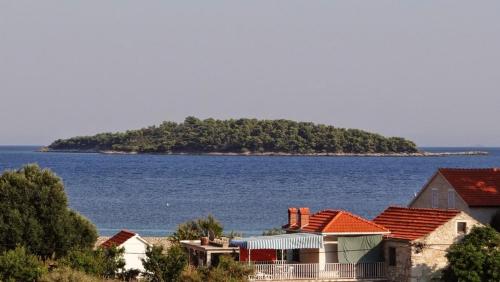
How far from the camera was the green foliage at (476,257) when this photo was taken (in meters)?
37.0

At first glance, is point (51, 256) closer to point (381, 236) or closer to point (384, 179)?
point (381, 236)

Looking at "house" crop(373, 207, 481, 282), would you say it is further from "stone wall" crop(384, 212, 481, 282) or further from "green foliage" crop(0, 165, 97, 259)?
"green foliage" crop(0, 165, 97, 259)

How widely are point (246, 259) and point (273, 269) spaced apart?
5.21ft

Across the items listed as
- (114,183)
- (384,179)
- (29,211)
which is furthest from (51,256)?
(384,179)

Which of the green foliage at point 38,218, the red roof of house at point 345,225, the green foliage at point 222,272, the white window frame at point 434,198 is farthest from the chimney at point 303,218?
the green foliage at point 38,218

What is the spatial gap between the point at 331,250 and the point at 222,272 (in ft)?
19.4

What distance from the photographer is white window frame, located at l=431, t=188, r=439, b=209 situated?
45.6m

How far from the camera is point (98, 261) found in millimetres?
37625

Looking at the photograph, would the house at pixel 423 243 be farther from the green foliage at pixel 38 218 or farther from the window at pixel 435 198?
the green foliage at pixel 38 218

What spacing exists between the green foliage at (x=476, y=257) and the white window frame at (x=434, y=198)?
6.06 metres

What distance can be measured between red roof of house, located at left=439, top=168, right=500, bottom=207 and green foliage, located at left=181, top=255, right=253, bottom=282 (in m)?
10.4

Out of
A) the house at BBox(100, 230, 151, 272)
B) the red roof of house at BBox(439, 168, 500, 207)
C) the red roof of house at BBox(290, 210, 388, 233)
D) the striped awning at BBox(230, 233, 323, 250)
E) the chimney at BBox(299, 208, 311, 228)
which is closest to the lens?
the striped awning at BBox(230, 233, 323, 250)

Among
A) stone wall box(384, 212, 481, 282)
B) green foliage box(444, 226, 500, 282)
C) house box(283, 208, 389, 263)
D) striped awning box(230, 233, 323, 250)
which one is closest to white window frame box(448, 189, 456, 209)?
stone wall box(384, 212, 481, 282)

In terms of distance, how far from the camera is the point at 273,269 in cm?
4019
